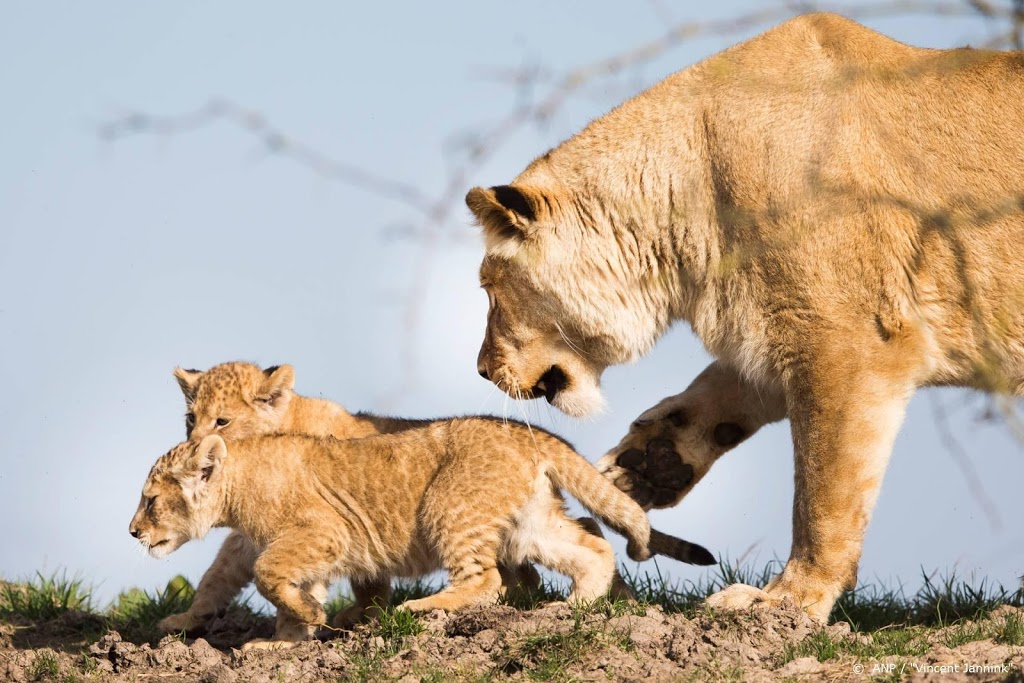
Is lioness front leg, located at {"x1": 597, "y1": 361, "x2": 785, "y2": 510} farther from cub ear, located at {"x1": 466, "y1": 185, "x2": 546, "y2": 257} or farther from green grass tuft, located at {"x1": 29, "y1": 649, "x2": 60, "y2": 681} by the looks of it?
green grass tuft, located at {"x1": 29, "y1": 649, "x2": 60, "y2": 681}

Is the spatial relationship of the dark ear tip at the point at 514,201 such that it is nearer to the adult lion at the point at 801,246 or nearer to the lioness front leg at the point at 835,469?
the adult lion at the point at 801,246

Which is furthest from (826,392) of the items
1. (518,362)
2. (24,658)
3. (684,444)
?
(24,658)

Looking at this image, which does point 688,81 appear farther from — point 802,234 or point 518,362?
point 518,362

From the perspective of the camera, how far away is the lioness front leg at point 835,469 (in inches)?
Result: 220

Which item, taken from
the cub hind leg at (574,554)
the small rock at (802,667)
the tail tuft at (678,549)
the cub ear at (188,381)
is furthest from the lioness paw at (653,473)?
the cub ear at (188,381)

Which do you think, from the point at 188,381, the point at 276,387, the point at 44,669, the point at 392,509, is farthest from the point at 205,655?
the point at 188,381

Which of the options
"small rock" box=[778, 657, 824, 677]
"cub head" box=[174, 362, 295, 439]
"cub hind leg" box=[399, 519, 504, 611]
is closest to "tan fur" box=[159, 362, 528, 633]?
"cub head" box=[174, 362, 295, 439]

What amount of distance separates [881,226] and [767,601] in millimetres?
1634

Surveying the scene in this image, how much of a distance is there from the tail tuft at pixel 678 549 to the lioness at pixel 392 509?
0.36ft

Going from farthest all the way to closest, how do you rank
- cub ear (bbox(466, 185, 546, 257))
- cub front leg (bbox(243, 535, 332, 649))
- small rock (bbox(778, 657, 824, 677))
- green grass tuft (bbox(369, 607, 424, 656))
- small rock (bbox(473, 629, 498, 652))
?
1. cub ear (bbox(466, 185, 546, 257))
2. cub front leg (bbox(243, 535, 332, 649))
3. green grass tuft (bbox(369, 607, 424, 656))
4. small rock (bbox(473, 629, 498, 652))
5. small rock (bbox(778, 657, 824, 677))

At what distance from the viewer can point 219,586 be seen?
6.39 m

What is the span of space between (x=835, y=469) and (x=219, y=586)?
2911 mm

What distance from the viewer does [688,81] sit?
6312 mm

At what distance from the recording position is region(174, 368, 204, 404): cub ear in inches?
279
